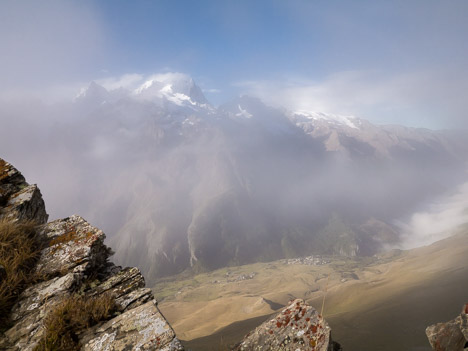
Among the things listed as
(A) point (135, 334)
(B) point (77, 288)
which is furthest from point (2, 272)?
(A) point (135, 334)

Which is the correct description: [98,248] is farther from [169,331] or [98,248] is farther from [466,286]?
[466,286]

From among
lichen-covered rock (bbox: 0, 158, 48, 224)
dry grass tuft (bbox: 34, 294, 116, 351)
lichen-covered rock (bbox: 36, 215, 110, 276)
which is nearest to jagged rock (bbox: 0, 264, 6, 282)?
lichen-covered rock (bbox: 36, 215, 110, 276)

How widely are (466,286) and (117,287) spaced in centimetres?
6128

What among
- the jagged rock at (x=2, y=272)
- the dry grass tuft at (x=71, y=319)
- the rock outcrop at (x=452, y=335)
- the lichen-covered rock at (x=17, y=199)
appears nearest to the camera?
the dry grass tuft at (x=71, y=319)

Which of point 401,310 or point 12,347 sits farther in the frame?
point 401,310

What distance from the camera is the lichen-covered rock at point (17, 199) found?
906cm

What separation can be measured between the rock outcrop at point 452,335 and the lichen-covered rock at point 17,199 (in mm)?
16303

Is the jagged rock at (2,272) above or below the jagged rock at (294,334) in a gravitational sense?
above

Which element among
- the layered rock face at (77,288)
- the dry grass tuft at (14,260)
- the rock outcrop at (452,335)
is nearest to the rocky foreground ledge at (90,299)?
the layered rock face at (77,288)

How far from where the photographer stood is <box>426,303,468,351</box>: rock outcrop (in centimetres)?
956

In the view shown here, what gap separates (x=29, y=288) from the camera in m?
7.19

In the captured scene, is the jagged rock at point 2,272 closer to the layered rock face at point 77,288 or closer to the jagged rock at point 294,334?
the layered rock face at point 77,288

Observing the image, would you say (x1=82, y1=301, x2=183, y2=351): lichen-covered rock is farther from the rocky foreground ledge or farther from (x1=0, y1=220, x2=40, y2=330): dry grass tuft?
(x1=0, y1=220, x2=40, y2=330): dry grass tuft

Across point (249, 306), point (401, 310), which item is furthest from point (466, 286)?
point (249, 306)
